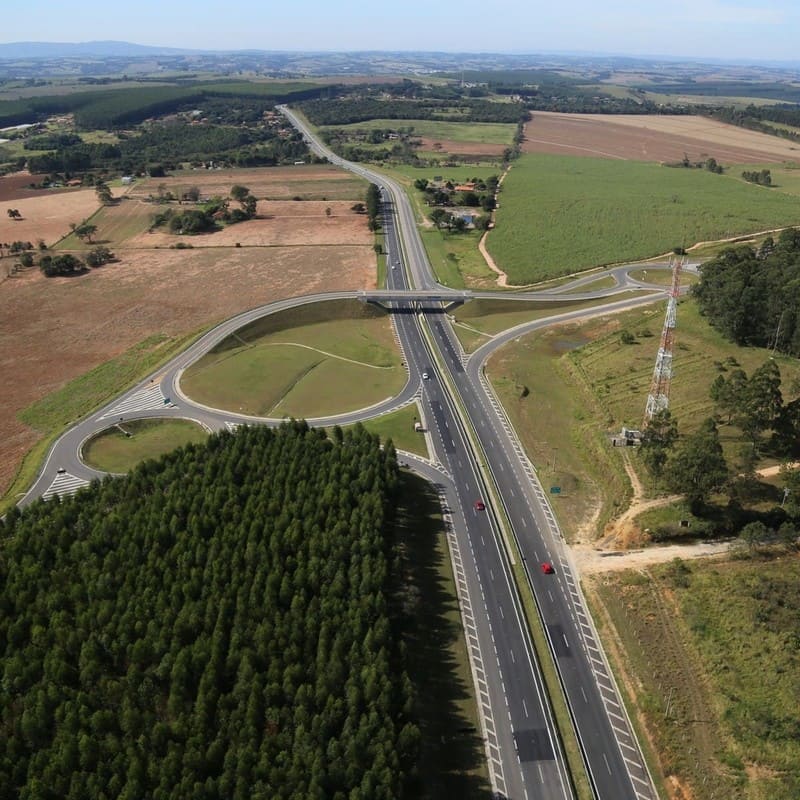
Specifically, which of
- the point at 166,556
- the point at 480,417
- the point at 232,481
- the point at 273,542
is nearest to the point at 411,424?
the point at 480,417

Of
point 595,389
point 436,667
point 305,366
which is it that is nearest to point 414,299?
point 305,366

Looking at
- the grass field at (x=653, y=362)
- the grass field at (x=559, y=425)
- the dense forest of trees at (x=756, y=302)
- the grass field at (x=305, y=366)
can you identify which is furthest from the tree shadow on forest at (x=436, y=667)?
the dense forest of trees at (x=756, y=302)

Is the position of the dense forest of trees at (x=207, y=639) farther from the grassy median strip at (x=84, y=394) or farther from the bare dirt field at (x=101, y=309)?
the bare dirt field at (x=101, y=309)

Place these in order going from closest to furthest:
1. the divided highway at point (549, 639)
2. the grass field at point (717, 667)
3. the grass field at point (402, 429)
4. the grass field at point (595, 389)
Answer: the grass field at point (717, 667), the divided highway at point (549, 639), the grass field at point (595, 389), the grass field at point (402, 429)

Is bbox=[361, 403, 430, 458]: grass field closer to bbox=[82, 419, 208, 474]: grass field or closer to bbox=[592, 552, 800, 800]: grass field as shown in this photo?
bbox=[82, 419, 208, 474]: grass field

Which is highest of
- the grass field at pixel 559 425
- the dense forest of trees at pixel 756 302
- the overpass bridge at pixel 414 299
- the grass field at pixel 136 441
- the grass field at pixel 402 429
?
the dense forest of trees at pixel 756 302
